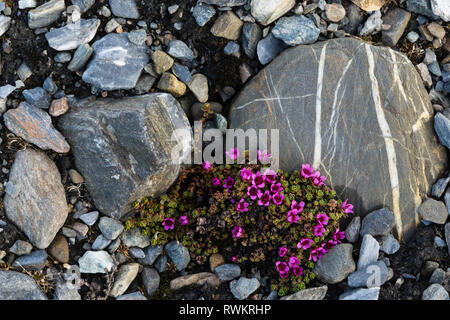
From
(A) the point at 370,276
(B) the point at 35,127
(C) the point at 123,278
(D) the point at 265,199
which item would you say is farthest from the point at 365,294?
(B) the point at 35,127

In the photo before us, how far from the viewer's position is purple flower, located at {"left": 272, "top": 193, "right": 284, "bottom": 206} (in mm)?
5497

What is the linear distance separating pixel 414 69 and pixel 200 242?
12.3 feet

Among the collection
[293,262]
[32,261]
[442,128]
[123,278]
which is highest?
[442,128]

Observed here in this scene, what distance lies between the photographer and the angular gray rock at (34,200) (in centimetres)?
521

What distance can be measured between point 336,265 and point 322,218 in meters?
0.58

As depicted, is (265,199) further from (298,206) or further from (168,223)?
(168,223)

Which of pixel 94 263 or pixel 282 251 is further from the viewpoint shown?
pixel 282 251

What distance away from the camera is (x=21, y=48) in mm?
5477

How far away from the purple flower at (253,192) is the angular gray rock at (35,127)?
225 centimetres

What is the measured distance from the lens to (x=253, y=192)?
218 inches

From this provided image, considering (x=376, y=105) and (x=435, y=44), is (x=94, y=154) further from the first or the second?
(x=435, y=44)

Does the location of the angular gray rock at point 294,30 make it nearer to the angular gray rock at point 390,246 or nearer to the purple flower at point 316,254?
the purple flower at point 316,254
